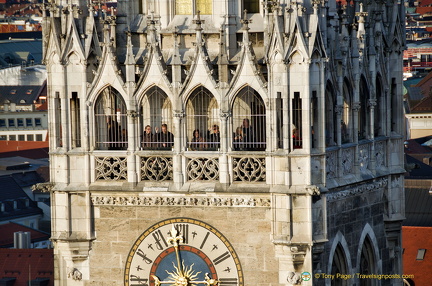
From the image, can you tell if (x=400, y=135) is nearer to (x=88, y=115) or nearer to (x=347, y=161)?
(x=347, y=161)

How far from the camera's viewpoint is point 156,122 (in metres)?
49.1

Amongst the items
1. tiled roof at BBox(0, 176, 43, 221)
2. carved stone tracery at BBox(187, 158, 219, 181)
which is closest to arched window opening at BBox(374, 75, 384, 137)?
carved stone tracery at BBox(187, 158, 219, 181)

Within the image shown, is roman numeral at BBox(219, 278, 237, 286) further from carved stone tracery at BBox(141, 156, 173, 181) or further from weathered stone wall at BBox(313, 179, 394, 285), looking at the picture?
carved stone tracery at BBox(141, 156, 173, 181)

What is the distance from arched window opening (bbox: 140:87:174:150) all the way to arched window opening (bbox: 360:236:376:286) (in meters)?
6.18

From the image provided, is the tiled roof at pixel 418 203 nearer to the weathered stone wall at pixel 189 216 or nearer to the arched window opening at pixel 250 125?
the weathered stone wall at pixel 189 216

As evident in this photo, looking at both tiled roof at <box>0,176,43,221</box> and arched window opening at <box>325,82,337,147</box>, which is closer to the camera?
arched window opening at <box>325,82,337,147</box>

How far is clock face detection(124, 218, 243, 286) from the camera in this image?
4862 centimetres

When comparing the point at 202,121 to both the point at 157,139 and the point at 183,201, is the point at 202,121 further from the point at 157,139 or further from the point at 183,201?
the point at 183,201

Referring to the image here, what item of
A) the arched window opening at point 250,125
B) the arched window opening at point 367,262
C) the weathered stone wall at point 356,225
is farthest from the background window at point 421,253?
the arched window opening at point 250,125

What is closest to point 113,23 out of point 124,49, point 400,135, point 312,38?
point 124,49

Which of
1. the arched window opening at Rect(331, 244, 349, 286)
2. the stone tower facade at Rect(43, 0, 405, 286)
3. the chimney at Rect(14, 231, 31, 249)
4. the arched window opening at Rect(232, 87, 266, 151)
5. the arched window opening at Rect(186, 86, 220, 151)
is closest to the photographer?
the stone tower facade at Rect(43, 0, 405, 286)

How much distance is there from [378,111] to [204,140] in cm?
575

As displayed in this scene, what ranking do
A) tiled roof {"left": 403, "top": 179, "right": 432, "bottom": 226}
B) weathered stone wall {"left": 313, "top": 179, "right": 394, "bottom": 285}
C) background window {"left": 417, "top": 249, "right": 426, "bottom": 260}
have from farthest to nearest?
tiled roof {"left": 403, "top": 179, "right": 432, "bottom": 226} → background window {"left": 417, "top": 249, "right": 426, "bottom": 260} → weathered stone wall {"left": 313, "top": 179, "right": 394, "bottom": 285}

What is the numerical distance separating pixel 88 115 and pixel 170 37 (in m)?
2.65
